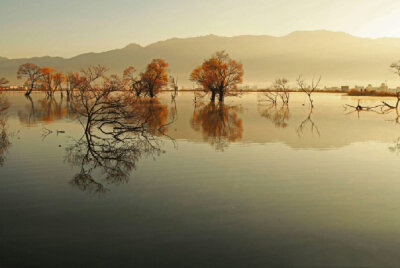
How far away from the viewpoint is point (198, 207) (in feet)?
34.3

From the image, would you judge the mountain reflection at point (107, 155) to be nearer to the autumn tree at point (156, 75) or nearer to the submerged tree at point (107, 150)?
the submerged tree at point (107, 150)

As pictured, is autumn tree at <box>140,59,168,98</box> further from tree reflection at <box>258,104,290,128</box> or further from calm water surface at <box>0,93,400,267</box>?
calm water surface at <box>0,93,400,267</box>

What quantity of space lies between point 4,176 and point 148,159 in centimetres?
644

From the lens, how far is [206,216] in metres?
9.68

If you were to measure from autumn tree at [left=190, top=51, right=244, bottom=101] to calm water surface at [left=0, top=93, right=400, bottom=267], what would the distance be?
2277 inches

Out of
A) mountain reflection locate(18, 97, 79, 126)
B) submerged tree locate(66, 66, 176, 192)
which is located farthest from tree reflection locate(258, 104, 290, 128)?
mountain reflection locate(18, 97, 79, 126)

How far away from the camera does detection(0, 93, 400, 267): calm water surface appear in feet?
24.4

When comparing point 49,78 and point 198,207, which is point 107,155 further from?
point 49,78

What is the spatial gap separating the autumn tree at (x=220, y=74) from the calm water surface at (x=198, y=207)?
57837 millimetres

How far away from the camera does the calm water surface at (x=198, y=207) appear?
743 cm

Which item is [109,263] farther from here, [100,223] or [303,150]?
[303,150]

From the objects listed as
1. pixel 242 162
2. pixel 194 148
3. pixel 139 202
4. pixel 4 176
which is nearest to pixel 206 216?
pixel 139 202

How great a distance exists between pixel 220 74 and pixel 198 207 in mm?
68463

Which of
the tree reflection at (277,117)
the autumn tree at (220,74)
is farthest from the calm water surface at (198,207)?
the autumn tree at (220,74)
